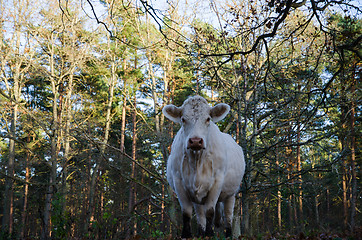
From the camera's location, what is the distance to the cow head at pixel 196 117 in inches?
201

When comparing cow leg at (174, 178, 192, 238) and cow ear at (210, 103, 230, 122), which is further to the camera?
cow ear at (210, 103, 230, 122)

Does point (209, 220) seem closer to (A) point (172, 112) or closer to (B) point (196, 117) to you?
(B) point (196, 117)

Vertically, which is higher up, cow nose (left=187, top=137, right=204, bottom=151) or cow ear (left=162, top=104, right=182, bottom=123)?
cow ear (left=162, top=104, right=182, bottom=123)

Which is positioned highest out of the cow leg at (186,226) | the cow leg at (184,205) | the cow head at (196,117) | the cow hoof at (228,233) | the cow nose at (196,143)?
the cow head at (196,117)

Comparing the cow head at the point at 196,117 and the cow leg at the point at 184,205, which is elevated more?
the cow head at the point at 196,117

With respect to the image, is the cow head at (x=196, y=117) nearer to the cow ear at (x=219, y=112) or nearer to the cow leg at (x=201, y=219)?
the cow ear at (x=219, y=112)

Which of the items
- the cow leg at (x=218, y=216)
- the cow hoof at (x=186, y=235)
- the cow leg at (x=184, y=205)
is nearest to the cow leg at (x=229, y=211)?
the cow leg at (x=218, y=216)

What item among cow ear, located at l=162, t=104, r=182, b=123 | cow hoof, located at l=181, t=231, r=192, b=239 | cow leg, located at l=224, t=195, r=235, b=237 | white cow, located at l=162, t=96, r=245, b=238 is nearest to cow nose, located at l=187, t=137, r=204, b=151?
white cow, located at l=162, t=96, r=245, b=238

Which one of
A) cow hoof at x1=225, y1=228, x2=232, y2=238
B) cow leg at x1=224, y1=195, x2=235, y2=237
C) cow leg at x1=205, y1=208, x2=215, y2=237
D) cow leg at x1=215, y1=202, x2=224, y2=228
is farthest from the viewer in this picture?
cow leg at x1=215, y1=202, x2=224, y2=228

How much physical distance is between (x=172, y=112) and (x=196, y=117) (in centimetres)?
57

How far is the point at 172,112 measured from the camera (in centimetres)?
595

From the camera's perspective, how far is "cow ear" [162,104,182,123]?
232 inches

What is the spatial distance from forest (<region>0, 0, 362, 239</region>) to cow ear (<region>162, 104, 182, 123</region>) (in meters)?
0.75

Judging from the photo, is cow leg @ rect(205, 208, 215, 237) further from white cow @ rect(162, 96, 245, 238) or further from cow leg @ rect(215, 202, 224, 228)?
cow leg @ rect(215, 202, 224, 228)
